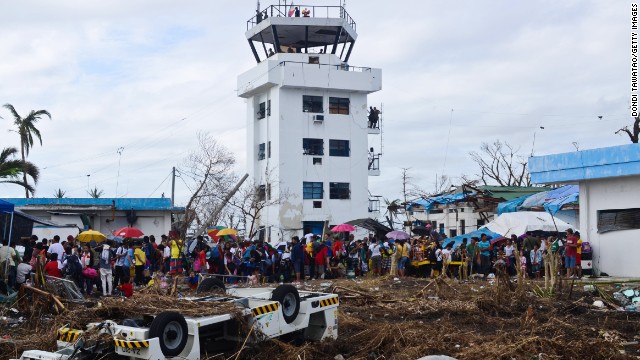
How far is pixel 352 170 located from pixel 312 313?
36957mm

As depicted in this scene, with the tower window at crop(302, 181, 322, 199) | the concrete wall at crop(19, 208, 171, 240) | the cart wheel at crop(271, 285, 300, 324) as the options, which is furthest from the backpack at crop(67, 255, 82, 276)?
the tower window at crop(302, 181, 322, 199)

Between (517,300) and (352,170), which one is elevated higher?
(352,170)

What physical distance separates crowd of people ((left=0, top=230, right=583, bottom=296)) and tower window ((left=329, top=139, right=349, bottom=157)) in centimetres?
2030

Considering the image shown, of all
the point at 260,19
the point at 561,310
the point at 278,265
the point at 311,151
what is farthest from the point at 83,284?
the point at 260,19

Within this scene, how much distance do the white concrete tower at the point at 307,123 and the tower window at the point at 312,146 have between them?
6 cm

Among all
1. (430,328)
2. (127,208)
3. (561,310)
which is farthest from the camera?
(127,208)

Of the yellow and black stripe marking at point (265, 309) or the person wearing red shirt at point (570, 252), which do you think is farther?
the person wearing red shirt at point (570, 252)

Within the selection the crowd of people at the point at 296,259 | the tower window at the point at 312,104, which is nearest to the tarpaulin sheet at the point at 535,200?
the crowd of people at the point at 296,259

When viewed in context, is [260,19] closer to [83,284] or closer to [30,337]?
[83,284]

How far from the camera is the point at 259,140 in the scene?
47.4 m

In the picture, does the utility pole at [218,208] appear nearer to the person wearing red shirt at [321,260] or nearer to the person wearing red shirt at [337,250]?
the person wearing red shirt at [337,250]

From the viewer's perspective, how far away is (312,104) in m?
45.8

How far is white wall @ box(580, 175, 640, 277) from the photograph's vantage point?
21734 millimetres

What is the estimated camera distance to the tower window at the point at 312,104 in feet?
149
